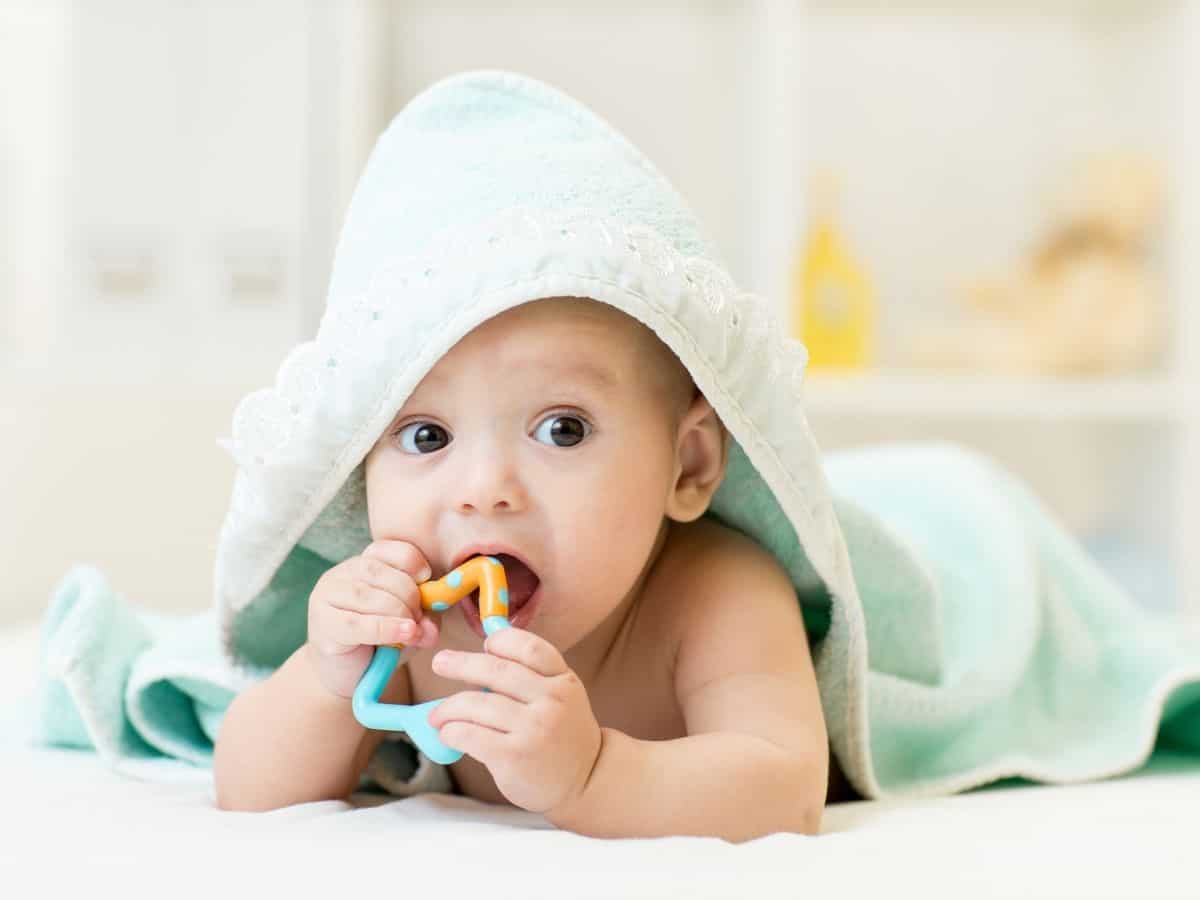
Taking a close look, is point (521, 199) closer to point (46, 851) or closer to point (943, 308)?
point (46, 851)

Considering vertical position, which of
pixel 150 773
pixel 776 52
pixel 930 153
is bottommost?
pixel 150 773

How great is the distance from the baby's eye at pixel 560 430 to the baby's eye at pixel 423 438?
59mm

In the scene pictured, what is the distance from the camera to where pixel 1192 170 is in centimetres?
239

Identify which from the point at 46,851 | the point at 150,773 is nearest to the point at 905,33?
the point at 150,773

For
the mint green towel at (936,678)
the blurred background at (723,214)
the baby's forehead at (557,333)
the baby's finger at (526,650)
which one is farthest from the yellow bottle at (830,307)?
the baby's finger at (526,650)

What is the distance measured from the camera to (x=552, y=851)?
67 cm

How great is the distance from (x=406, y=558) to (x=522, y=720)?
5.5 inches

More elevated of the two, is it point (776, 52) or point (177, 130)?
point (776, 52)

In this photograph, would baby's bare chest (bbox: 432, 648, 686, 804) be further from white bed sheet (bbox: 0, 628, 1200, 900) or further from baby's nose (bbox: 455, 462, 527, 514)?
baby's nose (bbox: 455, 462, 527, 514)

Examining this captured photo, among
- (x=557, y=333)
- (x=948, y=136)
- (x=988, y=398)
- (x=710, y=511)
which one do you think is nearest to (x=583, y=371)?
(x=557, y=333)

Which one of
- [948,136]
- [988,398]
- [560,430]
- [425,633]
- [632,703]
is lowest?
[988,398]

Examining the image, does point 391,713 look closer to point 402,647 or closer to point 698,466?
point 402,647

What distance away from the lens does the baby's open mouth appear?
787 mm

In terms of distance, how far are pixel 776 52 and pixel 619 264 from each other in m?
1.67
